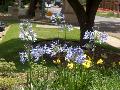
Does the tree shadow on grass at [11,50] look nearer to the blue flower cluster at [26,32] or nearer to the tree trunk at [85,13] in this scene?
the tree trunk at [85,13]

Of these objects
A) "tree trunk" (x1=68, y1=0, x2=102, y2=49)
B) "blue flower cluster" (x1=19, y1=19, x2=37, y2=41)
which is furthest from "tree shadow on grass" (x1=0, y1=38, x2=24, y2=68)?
"blue flower cluster" (x1=19, y1=19, x2=37, y2=41)

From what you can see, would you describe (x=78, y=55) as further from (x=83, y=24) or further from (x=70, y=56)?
(x=83, y=24)

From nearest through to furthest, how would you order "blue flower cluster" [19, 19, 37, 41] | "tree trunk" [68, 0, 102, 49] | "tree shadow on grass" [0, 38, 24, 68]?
"blue flower cluster" [19, 19, 37, 41] < "tree shadow on grass" [0, 38, 24, 68] < "tree trunk" [68, 0, 102, 49]

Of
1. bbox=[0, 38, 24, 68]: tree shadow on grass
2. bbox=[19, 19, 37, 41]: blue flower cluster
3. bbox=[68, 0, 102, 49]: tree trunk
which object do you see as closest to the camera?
bbox=[19, 19, 37, 41]: blue flower cluster

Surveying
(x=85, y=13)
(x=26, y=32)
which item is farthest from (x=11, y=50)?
(x=26, y=32)

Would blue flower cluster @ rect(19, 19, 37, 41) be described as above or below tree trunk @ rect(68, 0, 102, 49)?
above

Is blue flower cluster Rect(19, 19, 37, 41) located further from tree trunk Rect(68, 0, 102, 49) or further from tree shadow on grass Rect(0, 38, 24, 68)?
tree trunk Rect(68, 0, 102, 49)

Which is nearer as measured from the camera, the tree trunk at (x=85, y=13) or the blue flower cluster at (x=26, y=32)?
the blue flower cluster at (x=26, y=32)

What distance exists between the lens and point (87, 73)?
8570 millimetres

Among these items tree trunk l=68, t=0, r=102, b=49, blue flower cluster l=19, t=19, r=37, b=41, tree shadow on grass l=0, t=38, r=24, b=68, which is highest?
blue flower cluster l=19, t=19, r=37, b=41

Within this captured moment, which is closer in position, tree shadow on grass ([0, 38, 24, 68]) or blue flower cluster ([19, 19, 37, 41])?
blue flower cluster ([19, 19, 37, 41])

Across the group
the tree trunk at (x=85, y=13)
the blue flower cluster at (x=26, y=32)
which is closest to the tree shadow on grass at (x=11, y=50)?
the tree trunk at (x=85, y=13)

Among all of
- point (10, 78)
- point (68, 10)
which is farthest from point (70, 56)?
point (68, 10)

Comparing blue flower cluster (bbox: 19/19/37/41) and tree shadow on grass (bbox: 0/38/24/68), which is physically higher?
blue flower cluster (bbox: 19/19/37/41)
